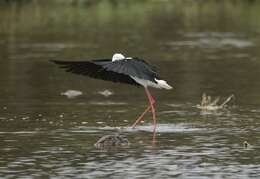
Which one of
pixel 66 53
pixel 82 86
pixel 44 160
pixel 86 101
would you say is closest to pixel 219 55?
pixel 66 53

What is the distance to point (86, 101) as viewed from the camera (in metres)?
20.3

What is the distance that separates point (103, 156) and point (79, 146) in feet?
2.90

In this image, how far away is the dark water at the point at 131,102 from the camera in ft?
43.5

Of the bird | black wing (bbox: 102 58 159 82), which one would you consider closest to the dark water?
the bird

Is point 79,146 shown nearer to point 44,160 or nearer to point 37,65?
point 44,160

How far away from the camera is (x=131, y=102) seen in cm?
2009

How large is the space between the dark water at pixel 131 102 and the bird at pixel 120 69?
0.81 m

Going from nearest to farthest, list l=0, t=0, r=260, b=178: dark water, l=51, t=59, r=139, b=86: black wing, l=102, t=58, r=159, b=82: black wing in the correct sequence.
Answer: l=0, t=0, r=260, b=178: dark water < l=102, t=58, r=159, b=82: black wing < l=51, t=59, r=139, b=86: black wing

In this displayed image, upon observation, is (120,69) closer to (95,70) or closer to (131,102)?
(95,70)

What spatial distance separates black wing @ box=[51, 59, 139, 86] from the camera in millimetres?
15066

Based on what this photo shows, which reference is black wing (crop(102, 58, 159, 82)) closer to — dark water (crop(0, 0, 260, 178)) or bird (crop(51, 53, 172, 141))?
bird (crop(51, 53, 172, 141))

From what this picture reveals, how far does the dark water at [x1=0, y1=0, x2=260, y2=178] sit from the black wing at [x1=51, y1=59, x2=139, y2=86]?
83 centimetres

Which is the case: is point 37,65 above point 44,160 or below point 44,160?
above

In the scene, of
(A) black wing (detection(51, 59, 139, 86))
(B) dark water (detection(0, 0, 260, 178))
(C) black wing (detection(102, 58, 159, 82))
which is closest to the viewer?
(B) dark water (detection(0, 0, 260, 178))
